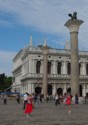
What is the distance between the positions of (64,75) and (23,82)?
12494 millimetres

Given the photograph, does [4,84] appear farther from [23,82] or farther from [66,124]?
[66,124]

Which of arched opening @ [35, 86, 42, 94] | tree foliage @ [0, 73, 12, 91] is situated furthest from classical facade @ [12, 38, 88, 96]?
tree foliage @ [0, 73, 12, 91]

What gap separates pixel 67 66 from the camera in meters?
78.7

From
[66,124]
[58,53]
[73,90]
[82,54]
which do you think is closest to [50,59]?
[58,53]

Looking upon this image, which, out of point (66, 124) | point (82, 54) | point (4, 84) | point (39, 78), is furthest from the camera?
point (4, 84)

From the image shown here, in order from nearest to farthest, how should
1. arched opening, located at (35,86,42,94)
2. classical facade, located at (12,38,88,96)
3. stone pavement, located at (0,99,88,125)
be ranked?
stone pavement, located at (0,99,88,125) < classical facade, located at (12,38,88,96) < arched opening, located at (35,86,42,94)

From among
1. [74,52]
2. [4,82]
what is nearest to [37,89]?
[74,52]

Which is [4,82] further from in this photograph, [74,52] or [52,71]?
[74,52]

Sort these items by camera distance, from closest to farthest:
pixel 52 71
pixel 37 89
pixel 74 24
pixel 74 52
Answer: pixel 74 52
pixel 74 24
pixel 37 89
pixel 52 71

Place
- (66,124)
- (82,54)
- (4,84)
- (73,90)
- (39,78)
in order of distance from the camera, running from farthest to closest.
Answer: (4,84)
(82,54)
(39,78)
(73,90)
(66,124)

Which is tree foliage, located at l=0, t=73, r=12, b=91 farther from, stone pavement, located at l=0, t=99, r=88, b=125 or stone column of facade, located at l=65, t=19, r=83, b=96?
stone pavement, located at l=0, t=99, r=88, b=125

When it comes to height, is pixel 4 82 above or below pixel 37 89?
above

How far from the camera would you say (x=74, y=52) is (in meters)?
35.5

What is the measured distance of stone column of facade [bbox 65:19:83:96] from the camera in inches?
1380
